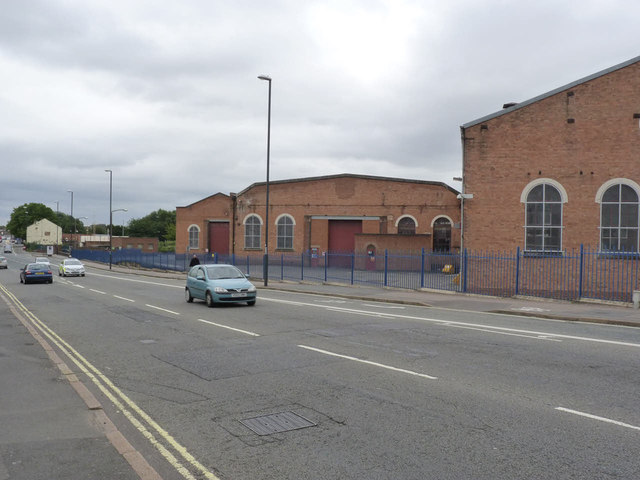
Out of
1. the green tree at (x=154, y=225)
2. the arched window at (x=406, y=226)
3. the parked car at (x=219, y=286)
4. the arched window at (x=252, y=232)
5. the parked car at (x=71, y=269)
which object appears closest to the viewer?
the parked car at (x=219, y=286)

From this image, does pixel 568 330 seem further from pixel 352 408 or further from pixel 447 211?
pixel 447 211

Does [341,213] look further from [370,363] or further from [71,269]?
[370,363]

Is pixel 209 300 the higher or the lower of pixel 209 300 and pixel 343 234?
the lower

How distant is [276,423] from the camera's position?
232 inches

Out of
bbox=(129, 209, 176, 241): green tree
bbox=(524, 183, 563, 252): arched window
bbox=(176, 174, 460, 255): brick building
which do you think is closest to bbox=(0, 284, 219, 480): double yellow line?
bbox=(524, 183, 563, 252): arched window

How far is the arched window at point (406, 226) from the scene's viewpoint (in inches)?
1823

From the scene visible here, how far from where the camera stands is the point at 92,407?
6.50m

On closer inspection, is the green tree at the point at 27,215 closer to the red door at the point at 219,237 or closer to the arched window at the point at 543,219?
the red door at the point at 219,237

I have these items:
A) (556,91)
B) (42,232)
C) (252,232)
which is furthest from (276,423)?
(42,232)

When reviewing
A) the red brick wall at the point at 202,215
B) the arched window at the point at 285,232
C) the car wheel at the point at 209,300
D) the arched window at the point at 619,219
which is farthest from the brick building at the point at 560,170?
the red brick wall at the point at 202,215

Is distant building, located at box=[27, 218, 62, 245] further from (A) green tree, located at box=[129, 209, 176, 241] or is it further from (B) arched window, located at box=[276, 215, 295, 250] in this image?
(B) arched window, located at box=[276, 215, 295, 250]

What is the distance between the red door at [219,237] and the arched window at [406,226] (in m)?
21.1

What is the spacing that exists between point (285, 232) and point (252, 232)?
325cm

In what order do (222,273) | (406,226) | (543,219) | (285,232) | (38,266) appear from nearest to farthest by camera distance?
(222,273), (543,219), (38,266), (406,226), (285,232)
